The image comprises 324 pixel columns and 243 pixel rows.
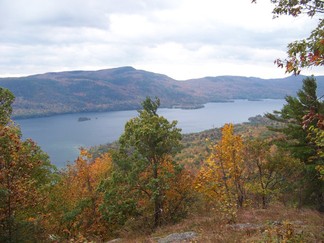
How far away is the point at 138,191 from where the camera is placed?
66.8 feet

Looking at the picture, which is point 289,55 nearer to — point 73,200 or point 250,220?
point 250,220

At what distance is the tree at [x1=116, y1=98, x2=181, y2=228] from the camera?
19.8m

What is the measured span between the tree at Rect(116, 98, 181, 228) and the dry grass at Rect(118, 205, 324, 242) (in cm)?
304

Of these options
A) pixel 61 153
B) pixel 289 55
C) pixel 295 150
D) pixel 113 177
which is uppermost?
pixel 289 55

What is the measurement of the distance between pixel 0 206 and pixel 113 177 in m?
7.38

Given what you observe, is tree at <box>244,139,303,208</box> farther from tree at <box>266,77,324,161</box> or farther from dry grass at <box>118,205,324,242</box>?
dry grass at <box>118,205,324,242</box>

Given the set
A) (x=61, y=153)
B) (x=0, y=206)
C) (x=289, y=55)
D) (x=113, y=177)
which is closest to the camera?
(x=289, y=55)

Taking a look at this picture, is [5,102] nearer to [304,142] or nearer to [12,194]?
[12,194]

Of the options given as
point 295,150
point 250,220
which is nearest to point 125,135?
point 250,220

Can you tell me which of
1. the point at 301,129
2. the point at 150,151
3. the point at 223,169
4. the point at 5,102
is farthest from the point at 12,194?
the point at 301,129

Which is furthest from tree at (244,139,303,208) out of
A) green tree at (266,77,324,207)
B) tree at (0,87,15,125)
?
tree at (0,87,15,125)

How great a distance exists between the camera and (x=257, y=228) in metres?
13.0

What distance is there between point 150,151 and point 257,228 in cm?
885

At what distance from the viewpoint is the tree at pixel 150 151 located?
19750mm
